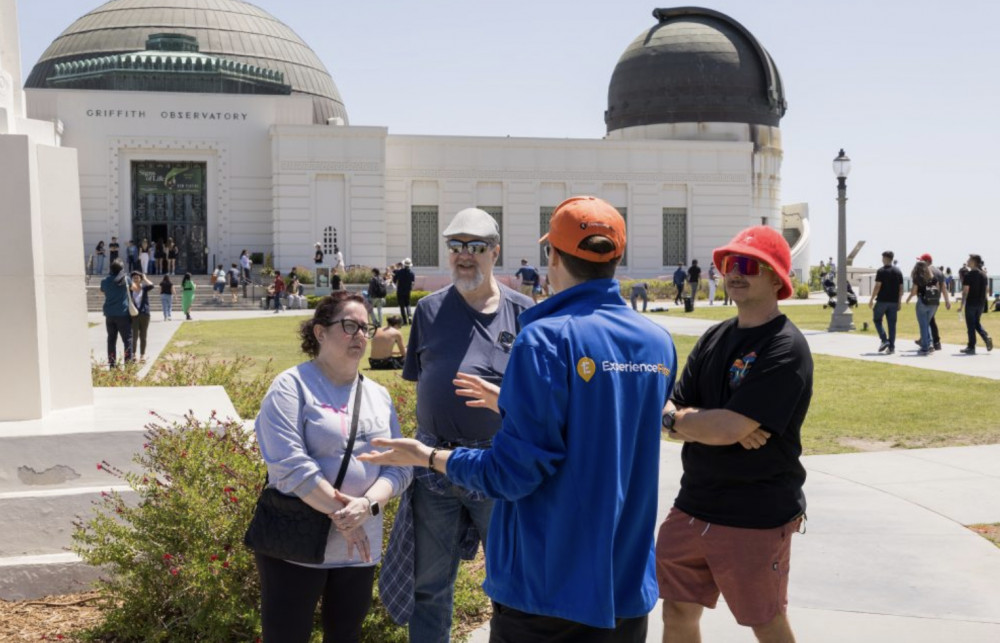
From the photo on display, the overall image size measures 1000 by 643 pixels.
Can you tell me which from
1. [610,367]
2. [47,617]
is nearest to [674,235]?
[47,617]

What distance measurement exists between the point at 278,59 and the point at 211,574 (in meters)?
59.5

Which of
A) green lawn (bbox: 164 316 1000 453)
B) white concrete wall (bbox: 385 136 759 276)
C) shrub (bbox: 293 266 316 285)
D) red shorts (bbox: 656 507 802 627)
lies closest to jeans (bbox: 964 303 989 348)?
green lawn (bbox: 164 316 1000 453)

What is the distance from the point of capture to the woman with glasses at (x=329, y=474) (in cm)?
396

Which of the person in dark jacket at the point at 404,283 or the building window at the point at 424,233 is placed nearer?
the person in dark jacket at the point at 404,283

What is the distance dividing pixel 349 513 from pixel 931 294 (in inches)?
660

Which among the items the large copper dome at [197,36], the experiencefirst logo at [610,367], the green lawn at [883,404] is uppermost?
the large copper dome at [197,36]

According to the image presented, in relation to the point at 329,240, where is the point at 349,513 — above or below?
below

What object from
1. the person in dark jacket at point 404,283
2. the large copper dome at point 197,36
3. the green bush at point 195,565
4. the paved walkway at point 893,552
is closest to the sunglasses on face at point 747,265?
the paved walkway at point 893,552

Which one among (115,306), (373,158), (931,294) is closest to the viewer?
(115,306)

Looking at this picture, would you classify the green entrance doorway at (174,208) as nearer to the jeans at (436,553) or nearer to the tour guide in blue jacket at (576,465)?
the jeans at (436,553)

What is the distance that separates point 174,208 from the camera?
4681 centimetres

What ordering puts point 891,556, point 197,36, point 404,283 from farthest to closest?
point 197,36 < point 404,283 < point 891,556

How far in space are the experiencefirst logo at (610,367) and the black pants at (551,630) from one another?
2.29 feet

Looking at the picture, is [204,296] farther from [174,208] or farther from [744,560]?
[744,560]
